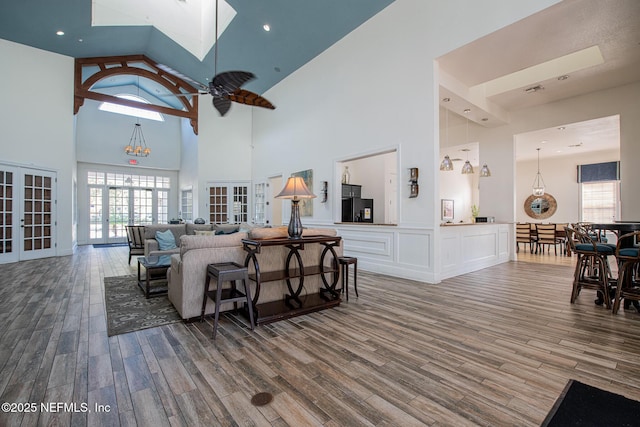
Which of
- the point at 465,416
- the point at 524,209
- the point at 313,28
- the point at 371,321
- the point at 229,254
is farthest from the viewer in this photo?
the point at 524,209

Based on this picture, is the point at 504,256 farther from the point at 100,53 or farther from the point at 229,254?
the point at 100,53

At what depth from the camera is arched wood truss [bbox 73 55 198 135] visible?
25.2 ft

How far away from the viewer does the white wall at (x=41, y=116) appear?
655 centimetres

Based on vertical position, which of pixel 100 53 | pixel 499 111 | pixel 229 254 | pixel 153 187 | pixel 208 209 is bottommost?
pixel 229 254

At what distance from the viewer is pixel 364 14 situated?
5477 mm

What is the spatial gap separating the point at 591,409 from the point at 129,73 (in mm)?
11450

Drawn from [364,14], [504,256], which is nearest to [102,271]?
[364,14]

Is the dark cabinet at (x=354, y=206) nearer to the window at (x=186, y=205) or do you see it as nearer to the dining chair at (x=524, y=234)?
the dining chair at (x=524, y=234)

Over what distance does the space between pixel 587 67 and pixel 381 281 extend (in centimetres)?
518

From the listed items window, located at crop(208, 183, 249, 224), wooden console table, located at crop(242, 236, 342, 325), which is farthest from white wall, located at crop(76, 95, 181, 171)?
wooden console table, located at crop(242, 236, 342, 325)

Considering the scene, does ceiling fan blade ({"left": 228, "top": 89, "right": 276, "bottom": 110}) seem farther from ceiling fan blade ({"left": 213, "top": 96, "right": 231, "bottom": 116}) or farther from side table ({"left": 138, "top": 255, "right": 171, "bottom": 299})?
side table ({"left": 138, "top": 255, "right": 171, "bottom": 299})

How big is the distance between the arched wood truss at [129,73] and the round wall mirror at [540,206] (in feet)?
40.9

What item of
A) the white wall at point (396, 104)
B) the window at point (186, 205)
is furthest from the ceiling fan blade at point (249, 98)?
the window at point (186, 205)

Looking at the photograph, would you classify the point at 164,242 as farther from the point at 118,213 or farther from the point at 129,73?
the point at 118,213
